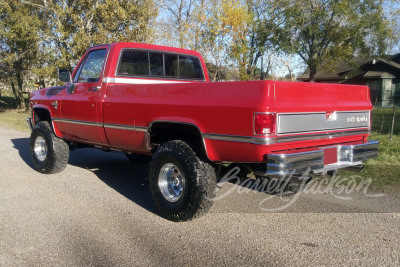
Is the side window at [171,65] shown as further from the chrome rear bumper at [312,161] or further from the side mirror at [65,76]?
the chrome rear bumper at [312,161]

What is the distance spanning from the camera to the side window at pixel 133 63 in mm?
5000

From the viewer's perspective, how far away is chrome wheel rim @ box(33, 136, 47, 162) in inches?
247

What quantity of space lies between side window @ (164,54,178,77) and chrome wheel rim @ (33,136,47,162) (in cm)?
265

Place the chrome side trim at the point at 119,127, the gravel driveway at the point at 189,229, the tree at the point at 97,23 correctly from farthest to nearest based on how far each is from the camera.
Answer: the tree at the point at 97,23 → the chrome side trim at the point at 119,127 → the gravel driveway at the point at 189,229

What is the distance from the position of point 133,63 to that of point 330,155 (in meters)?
3.01

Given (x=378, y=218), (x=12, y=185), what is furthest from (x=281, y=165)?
(x=12, y=185)

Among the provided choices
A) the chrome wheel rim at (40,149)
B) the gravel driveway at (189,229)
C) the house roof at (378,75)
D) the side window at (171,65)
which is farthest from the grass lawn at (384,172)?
the house roof at (378,75)

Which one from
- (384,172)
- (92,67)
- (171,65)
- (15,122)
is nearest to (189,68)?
(171,65)

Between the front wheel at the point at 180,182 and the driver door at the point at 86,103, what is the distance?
51.3 inches

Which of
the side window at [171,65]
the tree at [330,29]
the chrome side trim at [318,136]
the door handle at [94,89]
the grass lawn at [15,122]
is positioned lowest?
the grass lawn at [15,122]

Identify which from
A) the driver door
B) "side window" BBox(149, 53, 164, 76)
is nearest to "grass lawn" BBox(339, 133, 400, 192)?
"side window" BBox(149, 53, 164, 76)

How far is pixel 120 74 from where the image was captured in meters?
4.95

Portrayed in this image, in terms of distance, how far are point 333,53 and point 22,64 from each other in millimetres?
18791

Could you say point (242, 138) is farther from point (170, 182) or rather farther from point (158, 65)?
point (158, 65)
